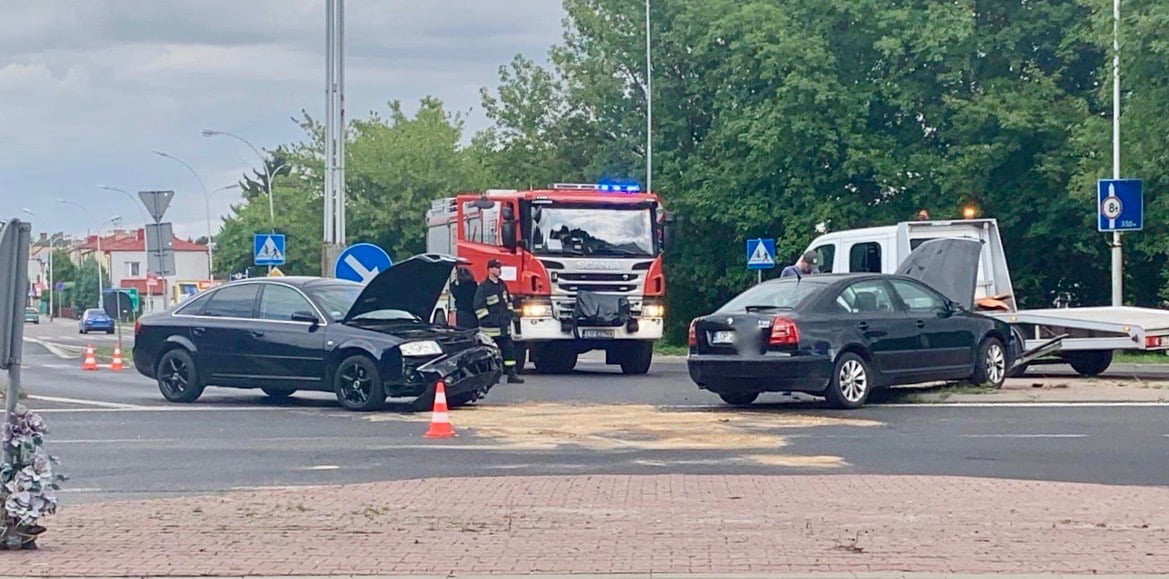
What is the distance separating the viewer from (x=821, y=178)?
139ft

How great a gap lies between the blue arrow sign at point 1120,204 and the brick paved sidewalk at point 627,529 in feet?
60.0

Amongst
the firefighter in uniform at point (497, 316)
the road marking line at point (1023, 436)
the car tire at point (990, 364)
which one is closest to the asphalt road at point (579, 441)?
the road marking line at point (1023, 436)

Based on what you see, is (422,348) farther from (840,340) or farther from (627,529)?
(627,529)

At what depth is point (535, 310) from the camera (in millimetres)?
25094

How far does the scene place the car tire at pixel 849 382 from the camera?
1758cm

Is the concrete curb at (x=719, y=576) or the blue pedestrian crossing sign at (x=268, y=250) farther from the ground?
the blue pedestrian crossing sign at (x=268, y=250)

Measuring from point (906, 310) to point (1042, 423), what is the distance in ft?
9.02

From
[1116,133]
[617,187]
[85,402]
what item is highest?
[1116,133]

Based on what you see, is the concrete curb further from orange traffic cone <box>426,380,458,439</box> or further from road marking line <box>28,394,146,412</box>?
road marking line <box>28,394,146,412</box>

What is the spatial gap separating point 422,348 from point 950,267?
299 inches

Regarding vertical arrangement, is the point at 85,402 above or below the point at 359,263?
below

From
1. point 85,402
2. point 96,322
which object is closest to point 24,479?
point 85,402

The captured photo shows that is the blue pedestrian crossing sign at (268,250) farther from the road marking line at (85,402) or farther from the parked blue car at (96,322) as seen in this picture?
the parked blue car at (96,322)

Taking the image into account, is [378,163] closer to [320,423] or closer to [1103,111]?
[1103,111]
